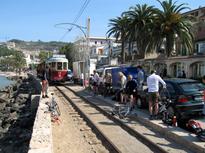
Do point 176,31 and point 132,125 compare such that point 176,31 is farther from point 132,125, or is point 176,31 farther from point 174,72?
point 132,125

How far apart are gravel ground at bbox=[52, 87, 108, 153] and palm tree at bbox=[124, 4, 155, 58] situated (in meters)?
26.6

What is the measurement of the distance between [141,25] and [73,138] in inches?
1316

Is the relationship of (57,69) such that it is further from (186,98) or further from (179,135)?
(179,135)

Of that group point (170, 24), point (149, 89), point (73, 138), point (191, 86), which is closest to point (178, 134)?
point (149, 89)

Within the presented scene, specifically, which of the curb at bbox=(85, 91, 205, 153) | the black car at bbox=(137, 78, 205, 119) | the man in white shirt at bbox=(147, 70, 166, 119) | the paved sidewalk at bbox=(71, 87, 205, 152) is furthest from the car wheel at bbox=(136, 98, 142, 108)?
the man in white shirt at bbox=(147, 70, 166, 119)

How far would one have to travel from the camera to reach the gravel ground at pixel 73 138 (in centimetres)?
1127

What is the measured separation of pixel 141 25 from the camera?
148ft

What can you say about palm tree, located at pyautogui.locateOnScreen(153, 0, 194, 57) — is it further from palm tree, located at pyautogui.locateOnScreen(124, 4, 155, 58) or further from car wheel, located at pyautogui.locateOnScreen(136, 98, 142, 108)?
car wheel, located at pyautogui.locateOnScreen(136, 98, 142, 108)

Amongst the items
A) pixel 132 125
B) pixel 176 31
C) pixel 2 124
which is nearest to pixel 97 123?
pixel 132 125

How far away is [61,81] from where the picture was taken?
47531 millimetres

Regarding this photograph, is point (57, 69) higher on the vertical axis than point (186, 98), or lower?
higher

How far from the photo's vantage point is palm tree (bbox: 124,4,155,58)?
140ft

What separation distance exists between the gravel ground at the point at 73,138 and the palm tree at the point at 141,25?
87.2 ft

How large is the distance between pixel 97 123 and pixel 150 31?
27008mm
